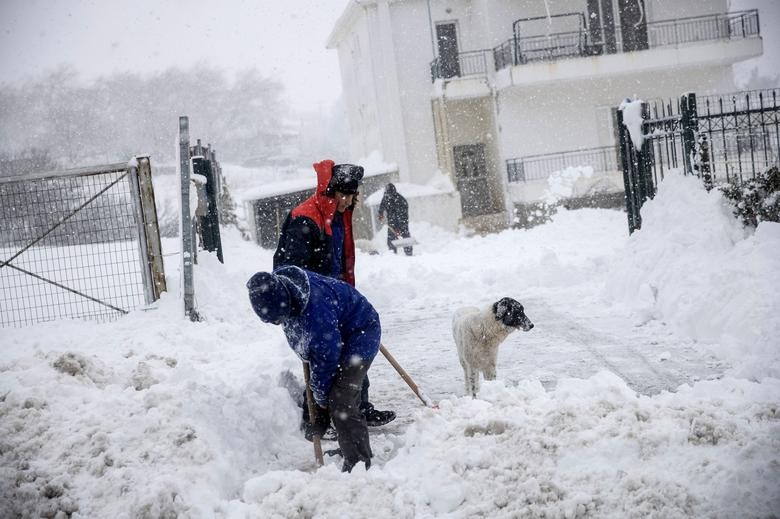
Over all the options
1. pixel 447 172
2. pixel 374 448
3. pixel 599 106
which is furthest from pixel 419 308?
pixel 599 106

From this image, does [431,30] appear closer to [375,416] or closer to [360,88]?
[360,88]

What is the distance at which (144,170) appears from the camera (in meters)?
8.27

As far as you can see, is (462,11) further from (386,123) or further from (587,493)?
(587,493)

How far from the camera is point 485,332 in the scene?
5.50 m

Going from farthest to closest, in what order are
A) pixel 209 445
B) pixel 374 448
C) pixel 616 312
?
pixel 616 312
pixel 374 448
pixel 209 445

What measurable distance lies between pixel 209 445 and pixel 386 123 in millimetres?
21376

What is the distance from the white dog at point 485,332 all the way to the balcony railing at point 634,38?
58.1 ft

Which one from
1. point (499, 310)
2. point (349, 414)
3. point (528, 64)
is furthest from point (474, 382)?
point (528, 64)

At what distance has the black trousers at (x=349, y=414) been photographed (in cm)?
408

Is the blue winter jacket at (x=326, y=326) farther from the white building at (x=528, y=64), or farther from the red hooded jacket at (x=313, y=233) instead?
the white building at (x=528, y=64)

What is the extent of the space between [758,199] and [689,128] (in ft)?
4.68

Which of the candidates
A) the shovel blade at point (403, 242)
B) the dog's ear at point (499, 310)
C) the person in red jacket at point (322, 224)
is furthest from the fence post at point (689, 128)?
the shovel blade at point (403, 242)

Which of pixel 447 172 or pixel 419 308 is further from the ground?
pixel 447 172

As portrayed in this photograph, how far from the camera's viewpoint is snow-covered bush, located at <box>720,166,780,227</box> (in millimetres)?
7625
